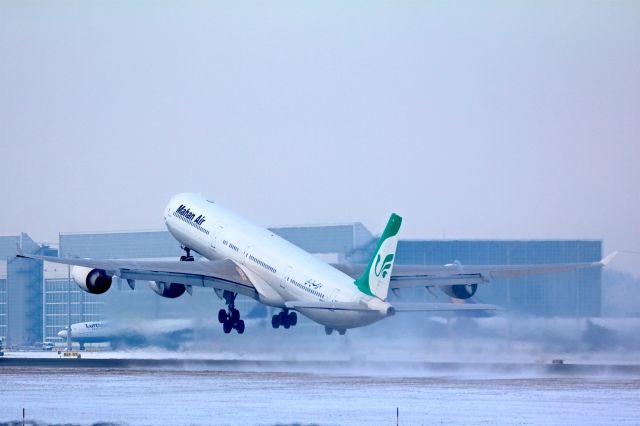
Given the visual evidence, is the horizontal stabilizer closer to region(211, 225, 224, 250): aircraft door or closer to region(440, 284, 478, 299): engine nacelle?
region(440, 284, 478, 299): engine nacelle

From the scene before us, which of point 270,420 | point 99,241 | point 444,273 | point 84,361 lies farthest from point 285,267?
point 99,241

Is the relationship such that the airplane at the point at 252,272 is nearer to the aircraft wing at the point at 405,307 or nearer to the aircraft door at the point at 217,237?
the aircraft door at the point at 217,237

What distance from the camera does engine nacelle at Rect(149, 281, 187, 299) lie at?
77.9 meters

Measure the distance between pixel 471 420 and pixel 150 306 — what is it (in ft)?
135

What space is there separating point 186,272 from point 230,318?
383 centimetres

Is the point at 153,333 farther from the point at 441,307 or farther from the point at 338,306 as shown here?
the point at 441,307

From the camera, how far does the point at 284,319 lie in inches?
3029

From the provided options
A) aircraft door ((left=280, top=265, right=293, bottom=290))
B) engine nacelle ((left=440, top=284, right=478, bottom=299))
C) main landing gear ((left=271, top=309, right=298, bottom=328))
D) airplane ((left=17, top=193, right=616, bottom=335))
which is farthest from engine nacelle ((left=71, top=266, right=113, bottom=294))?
engine nacelle ((left=440, top=284, right=478, bottom=299))

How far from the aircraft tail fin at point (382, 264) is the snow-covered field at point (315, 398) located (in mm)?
4115

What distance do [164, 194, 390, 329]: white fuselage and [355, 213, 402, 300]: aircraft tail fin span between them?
1.51 feet

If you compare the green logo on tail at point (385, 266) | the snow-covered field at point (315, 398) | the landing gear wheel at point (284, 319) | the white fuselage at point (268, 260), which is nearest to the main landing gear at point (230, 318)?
the white fuselage at point (268, 260)

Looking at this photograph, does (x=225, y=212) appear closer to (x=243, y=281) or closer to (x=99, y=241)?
(x=243, y=281)

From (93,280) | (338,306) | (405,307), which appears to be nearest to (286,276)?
(338,306)

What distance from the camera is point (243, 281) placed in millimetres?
76688
